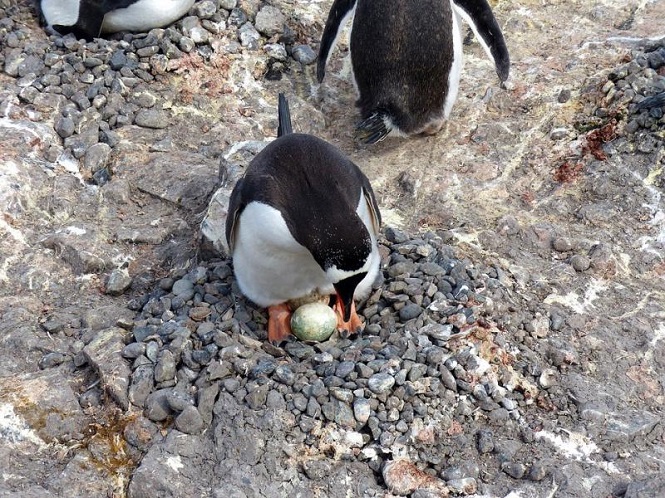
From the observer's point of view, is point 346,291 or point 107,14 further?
point 107,14

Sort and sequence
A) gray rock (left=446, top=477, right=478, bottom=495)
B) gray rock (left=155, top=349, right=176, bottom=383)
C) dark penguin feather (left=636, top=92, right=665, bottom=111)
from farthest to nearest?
dark penguin feather (left=636, top=92, right=665, bottom=111) < gray rock (left=155, top=349, right=176, bottom=383) < gray rock (left=446, top=477, right=478, bottom=495)

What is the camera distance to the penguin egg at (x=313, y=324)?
164 inches

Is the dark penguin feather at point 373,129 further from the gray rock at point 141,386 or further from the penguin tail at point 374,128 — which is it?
the gray rock at point 141,386

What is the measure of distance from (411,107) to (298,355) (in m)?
2.51

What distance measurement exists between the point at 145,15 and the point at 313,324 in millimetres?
3472

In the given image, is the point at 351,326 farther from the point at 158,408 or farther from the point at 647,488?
the point at 647,488

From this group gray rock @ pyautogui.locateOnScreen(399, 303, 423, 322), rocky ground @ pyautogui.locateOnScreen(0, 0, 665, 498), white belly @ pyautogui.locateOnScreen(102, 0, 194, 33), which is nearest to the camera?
rocky ground @ pyautogui.locateOnScreen(0, 0, 665, 498)

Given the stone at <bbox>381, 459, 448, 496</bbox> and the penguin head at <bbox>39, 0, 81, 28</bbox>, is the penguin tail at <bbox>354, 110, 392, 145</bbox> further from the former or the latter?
the stone at <bbox>381, 459, 448, 496</bbox>

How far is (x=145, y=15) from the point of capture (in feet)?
21.5

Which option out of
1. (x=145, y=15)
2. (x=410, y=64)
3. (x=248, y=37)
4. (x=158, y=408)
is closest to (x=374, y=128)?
(x=410, y=64)

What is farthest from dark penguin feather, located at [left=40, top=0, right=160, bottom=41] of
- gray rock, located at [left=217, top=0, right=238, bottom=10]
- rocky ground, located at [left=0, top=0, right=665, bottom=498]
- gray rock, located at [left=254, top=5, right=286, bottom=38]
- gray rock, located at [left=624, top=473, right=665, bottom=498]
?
gray rock, located at [left=624, top=473, right=665, bottom=498]

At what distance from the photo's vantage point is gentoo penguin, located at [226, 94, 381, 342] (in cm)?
368

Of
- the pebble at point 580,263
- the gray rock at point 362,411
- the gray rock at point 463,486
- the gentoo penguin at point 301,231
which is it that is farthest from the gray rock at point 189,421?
the pebble at point 580,263

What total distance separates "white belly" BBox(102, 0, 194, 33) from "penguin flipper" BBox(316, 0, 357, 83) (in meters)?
1.09
